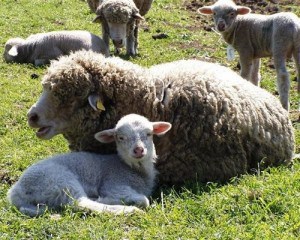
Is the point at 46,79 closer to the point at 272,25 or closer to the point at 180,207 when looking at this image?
the point at 180,207

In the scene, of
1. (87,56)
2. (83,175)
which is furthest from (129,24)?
(83,175)

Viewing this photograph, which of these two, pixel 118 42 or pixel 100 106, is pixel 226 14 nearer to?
pixel 118 42

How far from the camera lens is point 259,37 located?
907 cm

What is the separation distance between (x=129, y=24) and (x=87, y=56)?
5814 millimetres

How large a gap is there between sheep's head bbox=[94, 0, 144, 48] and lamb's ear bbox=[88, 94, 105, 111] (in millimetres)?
5792

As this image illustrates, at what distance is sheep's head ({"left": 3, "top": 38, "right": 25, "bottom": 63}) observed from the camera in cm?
1170

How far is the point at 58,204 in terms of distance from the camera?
4.82 m

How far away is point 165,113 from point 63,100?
953 millimetres

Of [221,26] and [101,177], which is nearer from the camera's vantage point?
[101,177]

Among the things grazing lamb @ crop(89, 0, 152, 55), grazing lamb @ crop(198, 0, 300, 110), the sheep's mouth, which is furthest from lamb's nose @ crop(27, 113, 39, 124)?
grazing lamb @ crop(89, 0, 152, 55)

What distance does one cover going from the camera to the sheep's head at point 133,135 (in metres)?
5.17

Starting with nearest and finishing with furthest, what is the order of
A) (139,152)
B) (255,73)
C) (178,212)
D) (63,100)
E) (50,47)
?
(178,212) < (139,152) < (63,100) < (255,73) < (50,47)

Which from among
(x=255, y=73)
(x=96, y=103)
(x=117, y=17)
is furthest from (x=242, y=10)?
A: (x=96, y=103)

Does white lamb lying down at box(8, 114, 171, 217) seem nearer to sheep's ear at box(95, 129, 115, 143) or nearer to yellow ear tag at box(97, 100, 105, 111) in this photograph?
sheep's ear at box(95, 129, 115, 143)
